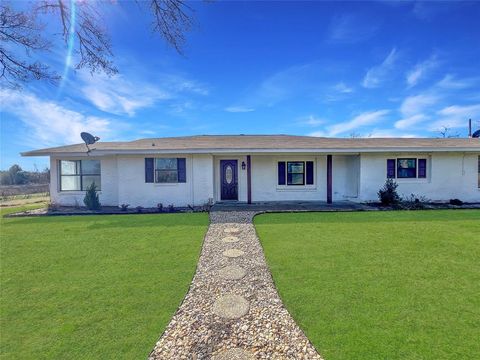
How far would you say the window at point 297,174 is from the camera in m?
13.5

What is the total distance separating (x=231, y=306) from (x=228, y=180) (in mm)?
9932

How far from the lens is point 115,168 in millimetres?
12883

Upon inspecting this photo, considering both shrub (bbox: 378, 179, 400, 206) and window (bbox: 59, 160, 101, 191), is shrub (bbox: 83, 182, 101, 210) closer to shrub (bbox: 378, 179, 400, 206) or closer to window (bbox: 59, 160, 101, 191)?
window (bbox: 59, 160, 101, 191)

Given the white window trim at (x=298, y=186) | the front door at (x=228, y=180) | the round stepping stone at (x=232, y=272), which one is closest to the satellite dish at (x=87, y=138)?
the front door at (x=228, y=180)

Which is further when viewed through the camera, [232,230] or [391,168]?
[391,168]

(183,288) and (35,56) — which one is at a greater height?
(35,56)

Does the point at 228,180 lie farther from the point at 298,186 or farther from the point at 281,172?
the point at 298,186

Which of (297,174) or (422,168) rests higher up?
(422,168)

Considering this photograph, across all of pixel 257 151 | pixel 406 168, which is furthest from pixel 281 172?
pixel 406 168

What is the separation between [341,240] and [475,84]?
20253 mm

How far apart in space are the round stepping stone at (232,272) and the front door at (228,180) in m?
8.39

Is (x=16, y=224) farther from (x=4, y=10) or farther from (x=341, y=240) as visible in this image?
(x=341, y=240)

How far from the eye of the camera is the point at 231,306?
3631 mm

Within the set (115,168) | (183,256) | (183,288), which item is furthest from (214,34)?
(183,288)
